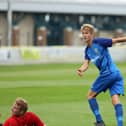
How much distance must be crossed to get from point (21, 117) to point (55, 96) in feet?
35.2

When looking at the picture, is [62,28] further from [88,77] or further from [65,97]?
[65,97]

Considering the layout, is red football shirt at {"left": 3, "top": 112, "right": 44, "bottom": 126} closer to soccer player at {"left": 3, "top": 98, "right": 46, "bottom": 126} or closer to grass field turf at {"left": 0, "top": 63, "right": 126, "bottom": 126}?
soccer player at {"left": 3, "top": 98, "right": 46, "bottom": 126}

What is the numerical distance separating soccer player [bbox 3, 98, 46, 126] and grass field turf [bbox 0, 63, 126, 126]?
3.83 m

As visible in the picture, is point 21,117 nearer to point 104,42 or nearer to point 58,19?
point 104,42

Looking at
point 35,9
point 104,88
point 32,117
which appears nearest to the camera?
point 32,117

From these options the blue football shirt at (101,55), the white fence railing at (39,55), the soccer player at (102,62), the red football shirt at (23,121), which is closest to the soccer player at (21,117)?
the red football shirt at (23,121)

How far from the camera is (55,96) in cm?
2031

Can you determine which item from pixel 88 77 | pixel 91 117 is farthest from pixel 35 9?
pixel 91 117

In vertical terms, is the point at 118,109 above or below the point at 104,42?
below

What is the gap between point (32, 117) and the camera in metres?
9.69

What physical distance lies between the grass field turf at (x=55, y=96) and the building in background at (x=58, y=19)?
3246 centimetres

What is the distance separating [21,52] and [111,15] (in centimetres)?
2961

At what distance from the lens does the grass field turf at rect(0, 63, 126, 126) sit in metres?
14.5

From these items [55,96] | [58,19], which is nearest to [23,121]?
[55,96]
